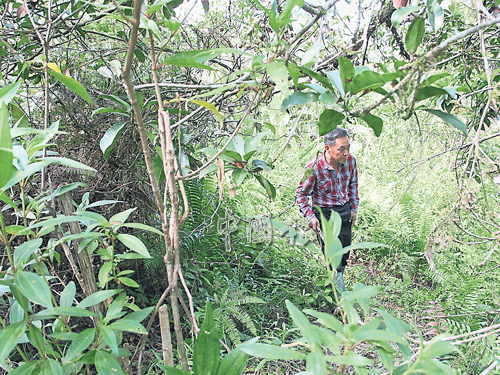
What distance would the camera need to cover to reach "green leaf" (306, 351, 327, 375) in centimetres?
63

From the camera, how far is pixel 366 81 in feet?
2.89

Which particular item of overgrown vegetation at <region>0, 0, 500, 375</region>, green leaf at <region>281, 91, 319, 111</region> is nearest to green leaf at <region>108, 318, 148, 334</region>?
overgrown vegetation at <region>0, 0, 500, 375</region>

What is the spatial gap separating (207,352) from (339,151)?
2186 millimetres

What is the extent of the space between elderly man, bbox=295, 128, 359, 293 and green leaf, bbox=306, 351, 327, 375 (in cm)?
223

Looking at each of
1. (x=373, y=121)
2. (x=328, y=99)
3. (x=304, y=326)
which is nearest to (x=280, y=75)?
(x=328, y=99)

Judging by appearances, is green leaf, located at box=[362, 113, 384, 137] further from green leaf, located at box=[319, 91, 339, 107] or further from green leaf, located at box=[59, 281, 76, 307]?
green leaf, located at box=[59, 281, 76, 307]

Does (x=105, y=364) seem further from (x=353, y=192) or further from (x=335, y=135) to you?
(x=353, y=192)

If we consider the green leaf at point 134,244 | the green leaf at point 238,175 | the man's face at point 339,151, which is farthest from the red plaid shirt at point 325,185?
the green leaf at point 134,244

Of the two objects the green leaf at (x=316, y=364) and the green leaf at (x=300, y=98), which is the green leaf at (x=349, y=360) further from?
the green leaf at (x=300, y=98)

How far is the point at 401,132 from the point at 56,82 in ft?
15.4

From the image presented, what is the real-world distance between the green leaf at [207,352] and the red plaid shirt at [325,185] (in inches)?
83.3

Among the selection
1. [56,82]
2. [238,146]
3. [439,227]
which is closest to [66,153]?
[56,82]

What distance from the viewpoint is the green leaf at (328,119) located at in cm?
96

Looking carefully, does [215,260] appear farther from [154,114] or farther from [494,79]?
[494,79]
